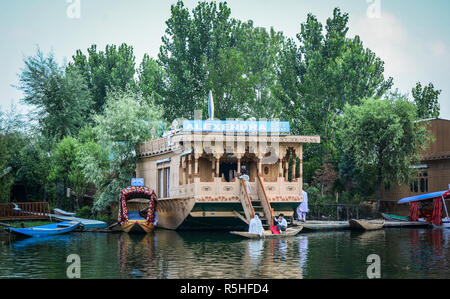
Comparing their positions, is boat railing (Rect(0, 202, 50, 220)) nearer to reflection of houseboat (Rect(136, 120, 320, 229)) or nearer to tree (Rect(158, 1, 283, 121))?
reflection of houseboat (Rect(136, 120, 320, 229))

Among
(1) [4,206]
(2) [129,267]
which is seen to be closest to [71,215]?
(1) [4,206]

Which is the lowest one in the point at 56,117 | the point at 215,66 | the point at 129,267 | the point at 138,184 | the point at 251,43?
the point at 129,267

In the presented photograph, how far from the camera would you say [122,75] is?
6538 cm

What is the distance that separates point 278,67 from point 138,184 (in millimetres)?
27316

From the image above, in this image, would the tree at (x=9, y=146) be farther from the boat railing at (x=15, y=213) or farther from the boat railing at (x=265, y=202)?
the boat railing at (x=265, y=202)

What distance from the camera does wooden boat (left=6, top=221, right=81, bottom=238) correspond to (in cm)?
3075

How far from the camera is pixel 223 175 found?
1341 inches

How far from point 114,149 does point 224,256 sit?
806 inches

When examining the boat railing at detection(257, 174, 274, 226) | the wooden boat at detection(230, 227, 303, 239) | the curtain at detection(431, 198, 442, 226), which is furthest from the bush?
the curtain at detection(431, 198, 442, 226)

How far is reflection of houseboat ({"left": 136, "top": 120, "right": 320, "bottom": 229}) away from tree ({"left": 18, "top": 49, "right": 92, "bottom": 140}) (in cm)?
1918

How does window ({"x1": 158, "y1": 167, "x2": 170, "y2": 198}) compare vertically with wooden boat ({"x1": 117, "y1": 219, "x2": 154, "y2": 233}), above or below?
above

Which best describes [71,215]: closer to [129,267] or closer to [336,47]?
[129,267]

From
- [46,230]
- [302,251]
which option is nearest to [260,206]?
[302,251]

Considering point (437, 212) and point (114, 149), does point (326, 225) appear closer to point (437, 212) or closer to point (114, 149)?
point (437, 212)
